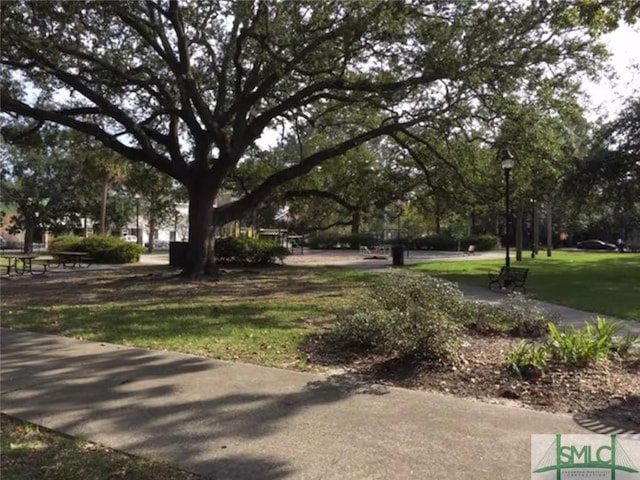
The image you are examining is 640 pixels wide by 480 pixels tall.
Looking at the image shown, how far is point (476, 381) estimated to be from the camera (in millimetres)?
6129

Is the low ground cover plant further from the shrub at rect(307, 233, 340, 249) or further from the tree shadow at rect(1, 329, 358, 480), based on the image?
the shrub at rect(307, 233, 340, 249)

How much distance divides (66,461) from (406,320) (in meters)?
4.16

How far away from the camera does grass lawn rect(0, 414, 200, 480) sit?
389 centimetres

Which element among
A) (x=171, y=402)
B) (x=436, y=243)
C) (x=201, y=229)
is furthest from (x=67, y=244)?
(x=436, y=243)

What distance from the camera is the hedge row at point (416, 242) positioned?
52375 mm

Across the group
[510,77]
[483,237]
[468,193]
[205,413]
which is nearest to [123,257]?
[468,193]

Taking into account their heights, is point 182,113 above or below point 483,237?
above

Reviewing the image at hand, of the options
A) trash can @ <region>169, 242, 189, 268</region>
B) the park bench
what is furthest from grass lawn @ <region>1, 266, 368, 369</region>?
trash can @ <region>169, 242, 189, 268</region>

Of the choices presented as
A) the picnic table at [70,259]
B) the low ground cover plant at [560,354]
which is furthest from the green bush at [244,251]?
the low ground cover plant at [560,354]

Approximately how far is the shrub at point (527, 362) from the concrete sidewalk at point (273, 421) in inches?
42.1

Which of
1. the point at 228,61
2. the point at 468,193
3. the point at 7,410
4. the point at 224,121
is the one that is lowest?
the point at 7,410

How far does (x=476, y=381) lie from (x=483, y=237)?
4848 cm

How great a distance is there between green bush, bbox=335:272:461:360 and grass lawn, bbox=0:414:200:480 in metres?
3.50

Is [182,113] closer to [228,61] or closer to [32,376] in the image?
[228,61]
